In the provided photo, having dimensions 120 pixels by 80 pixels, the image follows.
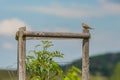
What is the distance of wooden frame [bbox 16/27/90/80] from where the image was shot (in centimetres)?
835

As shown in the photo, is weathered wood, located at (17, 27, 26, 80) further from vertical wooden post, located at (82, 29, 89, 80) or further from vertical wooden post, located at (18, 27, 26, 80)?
vertical wooden post, located at (82, 29, 89, 80)

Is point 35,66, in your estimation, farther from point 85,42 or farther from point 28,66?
point 85,42

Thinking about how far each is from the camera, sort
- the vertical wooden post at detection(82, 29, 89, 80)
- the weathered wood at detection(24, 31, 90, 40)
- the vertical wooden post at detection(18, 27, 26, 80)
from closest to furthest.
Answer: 1. the vertical wooden post at detection(18, 27, 26, 80)
2. the weathered wood at detection(24, 31, 90, 40)
3. the vertical wooden post at detection(82, 29, 89, 80)

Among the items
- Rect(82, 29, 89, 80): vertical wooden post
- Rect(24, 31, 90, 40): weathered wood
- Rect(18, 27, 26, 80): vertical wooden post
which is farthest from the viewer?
Rect(82, 29, 89, 80): vertical wooden post

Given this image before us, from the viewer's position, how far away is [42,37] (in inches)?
340

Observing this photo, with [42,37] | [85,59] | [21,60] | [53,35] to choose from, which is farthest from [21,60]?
[85,59]

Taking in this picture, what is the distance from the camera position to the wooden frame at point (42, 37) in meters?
8.35

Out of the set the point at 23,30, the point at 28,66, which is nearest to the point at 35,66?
the point at 28,66

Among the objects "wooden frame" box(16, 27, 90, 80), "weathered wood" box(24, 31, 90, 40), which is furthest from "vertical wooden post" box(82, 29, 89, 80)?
"weathered wood" box(24, 31, 90, 40)

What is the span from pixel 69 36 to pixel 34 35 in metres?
0.64

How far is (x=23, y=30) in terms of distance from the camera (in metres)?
8.48

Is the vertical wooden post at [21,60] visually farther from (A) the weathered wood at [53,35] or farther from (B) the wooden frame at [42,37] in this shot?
(A) the weathered wood at [53,35]

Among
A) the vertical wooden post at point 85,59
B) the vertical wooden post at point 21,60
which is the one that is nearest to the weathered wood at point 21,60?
the vertical wooden post at point 21,60

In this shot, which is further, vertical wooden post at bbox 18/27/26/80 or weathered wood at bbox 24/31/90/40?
weathered wood at bbox 24/31/90/40
